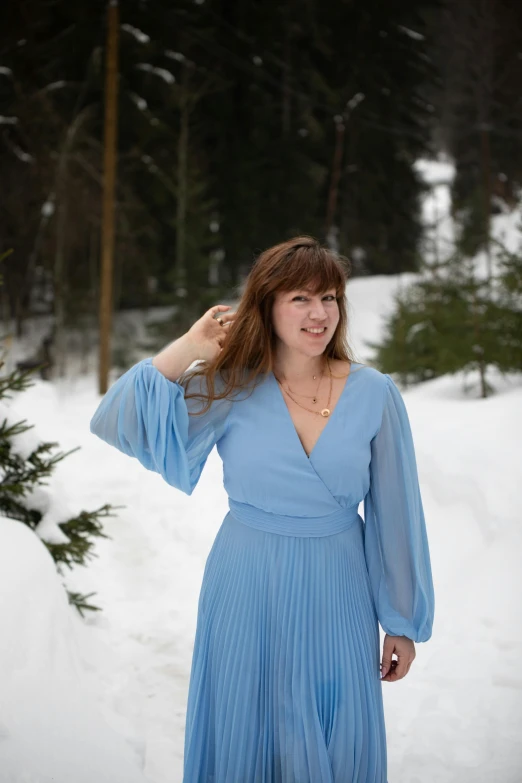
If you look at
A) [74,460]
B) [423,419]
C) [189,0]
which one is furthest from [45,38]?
[423,419]

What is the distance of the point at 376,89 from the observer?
18594mm

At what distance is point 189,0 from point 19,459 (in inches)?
628

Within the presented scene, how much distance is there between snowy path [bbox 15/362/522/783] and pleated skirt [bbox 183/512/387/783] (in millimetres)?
1165

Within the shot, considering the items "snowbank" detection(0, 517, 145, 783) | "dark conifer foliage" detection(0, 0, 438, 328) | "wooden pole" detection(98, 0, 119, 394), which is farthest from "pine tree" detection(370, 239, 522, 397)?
"dark conifer foliage" detection(0, 0, 438, 328)

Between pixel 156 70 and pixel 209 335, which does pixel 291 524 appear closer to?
pixel 209 335

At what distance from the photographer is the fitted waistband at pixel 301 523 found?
6.68 ft

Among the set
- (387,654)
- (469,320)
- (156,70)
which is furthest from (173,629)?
(156,70)

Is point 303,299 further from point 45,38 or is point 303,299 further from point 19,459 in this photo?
point 45,38

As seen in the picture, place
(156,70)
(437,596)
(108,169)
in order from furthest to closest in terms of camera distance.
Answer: (156,70) → (108,169) → (437,596)

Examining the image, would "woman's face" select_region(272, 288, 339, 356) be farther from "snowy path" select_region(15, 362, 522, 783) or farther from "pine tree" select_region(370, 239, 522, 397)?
"pine tree" select_region(370, 239, 522, 397)

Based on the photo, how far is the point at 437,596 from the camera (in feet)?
15.7

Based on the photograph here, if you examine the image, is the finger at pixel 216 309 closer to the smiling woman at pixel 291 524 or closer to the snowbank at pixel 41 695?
the smiling woman at pixel 291 524

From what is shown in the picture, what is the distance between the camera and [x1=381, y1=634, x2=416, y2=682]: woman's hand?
2.10 m

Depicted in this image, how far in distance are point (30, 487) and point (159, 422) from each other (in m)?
1.96
